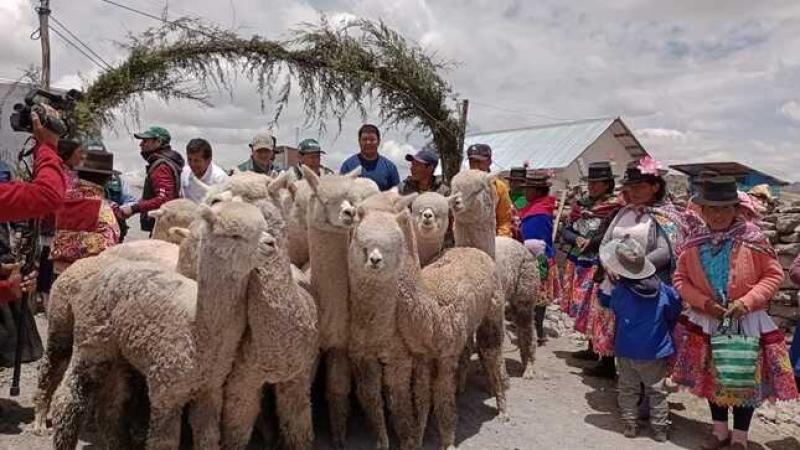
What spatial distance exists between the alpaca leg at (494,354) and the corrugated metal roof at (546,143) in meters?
22.2

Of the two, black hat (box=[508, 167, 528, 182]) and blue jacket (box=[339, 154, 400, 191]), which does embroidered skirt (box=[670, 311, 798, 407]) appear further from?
black hat (box=[508, 167, 528, 182])

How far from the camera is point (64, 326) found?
3.91m

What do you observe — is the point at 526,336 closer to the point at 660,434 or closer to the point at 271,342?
the point at 660,434

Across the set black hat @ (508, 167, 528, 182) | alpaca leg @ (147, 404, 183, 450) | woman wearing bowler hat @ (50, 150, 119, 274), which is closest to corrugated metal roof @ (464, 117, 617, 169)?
black hat @ (508, 167, 528, 182)

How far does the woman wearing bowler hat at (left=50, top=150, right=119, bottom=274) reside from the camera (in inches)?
179

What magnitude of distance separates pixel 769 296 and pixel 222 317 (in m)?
3.86

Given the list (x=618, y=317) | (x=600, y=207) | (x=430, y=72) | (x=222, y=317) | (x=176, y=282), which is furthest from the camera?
(x=430, y=72)

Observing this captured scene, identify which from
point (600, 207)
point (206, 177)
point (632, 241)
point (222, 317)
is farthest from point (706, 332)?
point (206, 177)

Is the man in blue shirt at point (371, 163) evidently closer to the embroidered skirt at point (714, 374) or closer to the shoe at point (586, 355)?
the embroidered skirt at point (714, 374)

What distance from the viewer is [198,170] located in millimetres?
5535

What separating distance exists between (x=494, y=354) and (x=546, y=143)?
26514 millimetres

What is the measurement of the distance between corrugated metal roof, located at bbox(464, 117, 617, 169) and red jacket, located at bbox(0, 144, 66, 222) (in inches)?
948

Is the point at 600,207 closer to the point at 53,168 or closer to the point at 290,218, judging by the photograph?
the point at 290,218

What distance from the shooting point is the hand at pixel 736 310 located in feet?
14.6
